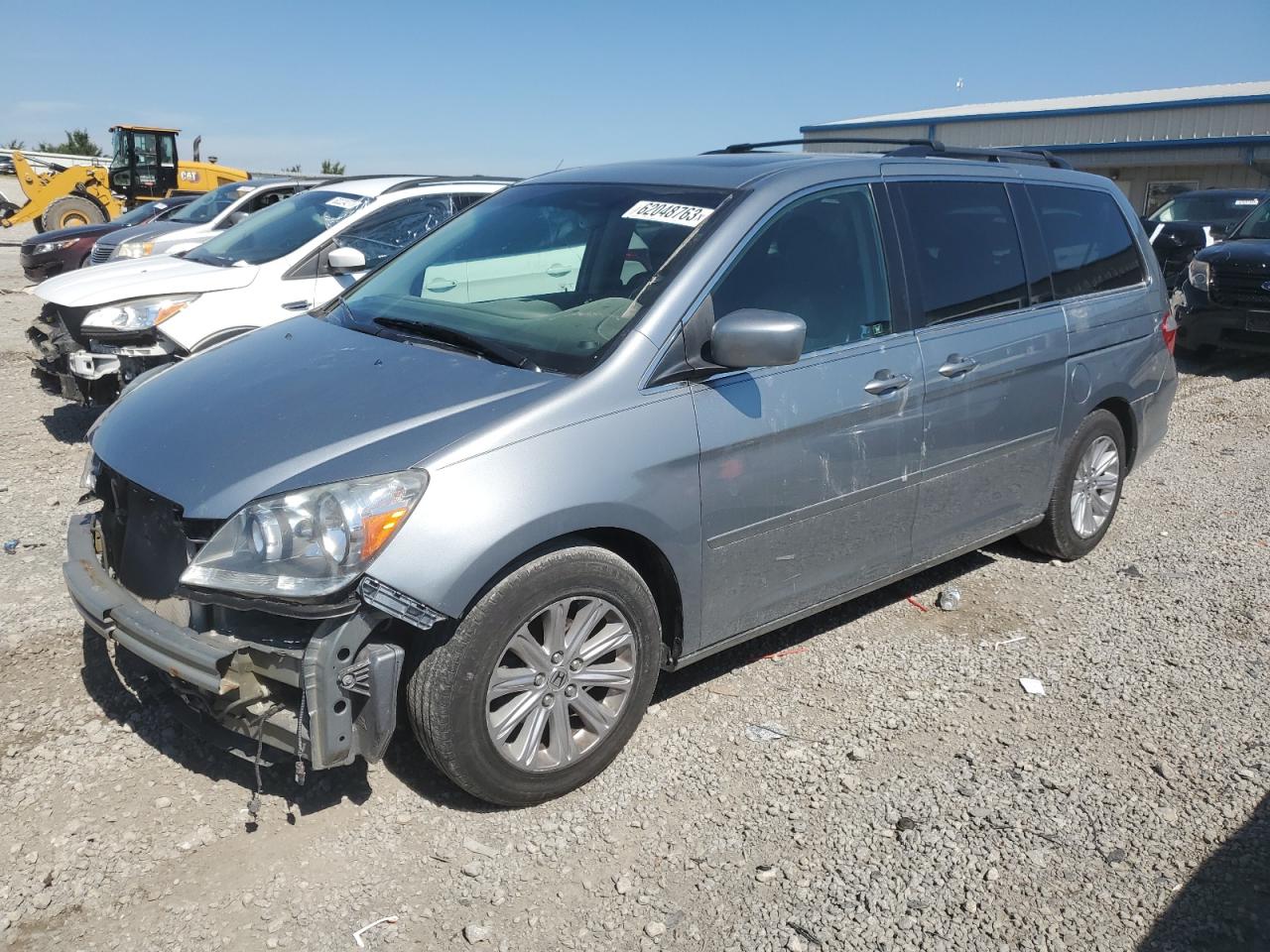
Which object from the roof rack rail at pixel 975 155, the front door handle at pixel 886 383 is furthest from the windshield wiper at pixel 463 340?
the roof rack rail at pixel 975 155

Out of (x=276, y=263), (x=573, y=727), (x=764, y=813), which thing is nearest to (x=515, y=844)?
(x=573, y=727)

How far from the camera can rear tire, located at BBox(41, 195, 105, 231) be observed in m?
23.2

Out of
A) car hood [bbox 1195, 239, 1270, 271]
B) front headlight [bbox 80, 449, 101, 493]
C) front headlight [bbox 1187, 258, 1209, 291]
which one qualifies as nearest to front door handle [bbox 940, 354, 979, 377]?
front headlight [bbox 80, 449, 101, 493]

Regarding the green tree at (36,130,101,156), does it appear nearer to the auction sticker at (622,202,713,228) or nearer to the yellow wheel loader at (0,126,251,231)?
the yellow wheel loader at (0,126,251,231)

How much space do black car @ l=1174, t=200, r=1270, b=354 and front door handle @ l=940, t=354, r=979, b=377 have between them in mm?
7284

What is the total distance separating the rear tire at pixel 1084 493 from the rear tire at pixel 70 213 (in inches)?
923

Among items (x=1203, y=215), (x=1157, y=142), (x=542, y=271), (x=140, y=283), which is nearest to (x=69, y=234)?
(x=140, y=283)

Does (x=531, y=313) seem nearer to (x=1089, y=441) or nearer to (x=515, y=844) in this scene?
(x=515, y=844)

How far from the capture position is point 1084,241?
520cm

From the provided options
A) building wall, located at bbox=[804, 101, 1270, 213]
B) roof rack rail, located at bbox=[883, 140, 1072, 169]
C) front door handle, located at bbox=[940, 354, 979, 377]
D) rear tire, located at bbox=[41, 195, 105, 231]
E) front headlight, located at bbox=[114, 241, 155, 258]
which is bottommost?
rear tire, located at bbox=[41, 195, 105, 231]

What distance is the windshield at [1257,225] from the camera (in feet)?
37.3

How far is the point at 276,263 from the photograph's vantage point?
7316 millimetres

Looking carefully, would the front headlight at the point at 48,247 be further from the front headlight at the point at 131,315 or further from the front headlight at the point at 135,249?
the front headlight at the point at 131,315

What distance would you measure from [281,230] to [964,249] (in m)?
5.34
